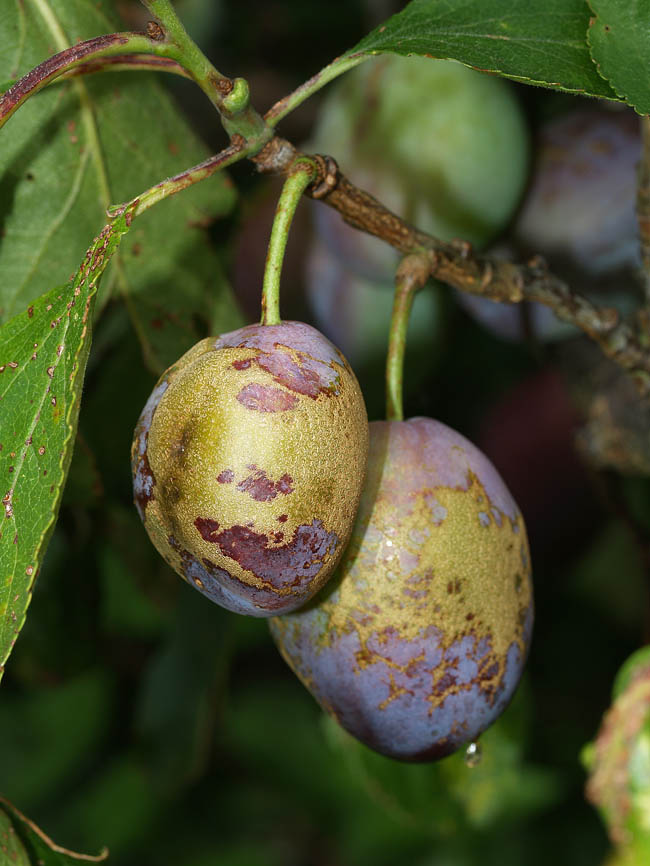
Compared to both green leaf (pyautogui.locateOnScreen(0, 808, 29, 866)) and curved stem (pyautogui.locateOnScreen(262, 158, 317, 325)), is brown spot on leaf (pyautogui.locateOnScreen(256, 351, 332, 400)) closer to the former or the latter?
curved stem (pyautogui.locateOnScreen(262, 158, 317, 325))

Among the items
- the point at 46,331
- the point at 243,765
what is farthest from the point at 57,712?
the point at 46,331

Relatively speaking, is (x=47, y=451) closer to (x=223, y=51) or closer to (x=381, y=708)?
(x=381, y=708)

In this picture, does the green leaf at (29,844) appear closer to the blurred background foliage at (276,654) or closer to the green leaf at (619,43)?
the blurred background foliage at (276,654)

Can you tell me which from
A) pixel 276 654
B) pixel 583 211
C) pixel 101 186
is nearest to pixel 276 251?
pixel 101 186

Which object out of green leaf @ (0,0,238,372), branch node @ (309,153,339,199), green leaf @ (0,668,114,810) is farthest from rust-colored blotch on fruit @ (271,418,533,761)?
green leaf @ (0,668,114,810)

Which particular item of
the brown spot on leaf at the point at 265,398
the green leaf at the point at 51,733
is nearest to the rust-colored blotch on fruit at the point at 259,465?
the brown spot on leaf at the point at 265,398

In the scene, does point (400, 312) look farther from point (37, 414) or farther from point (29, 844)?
point (29, 844)
